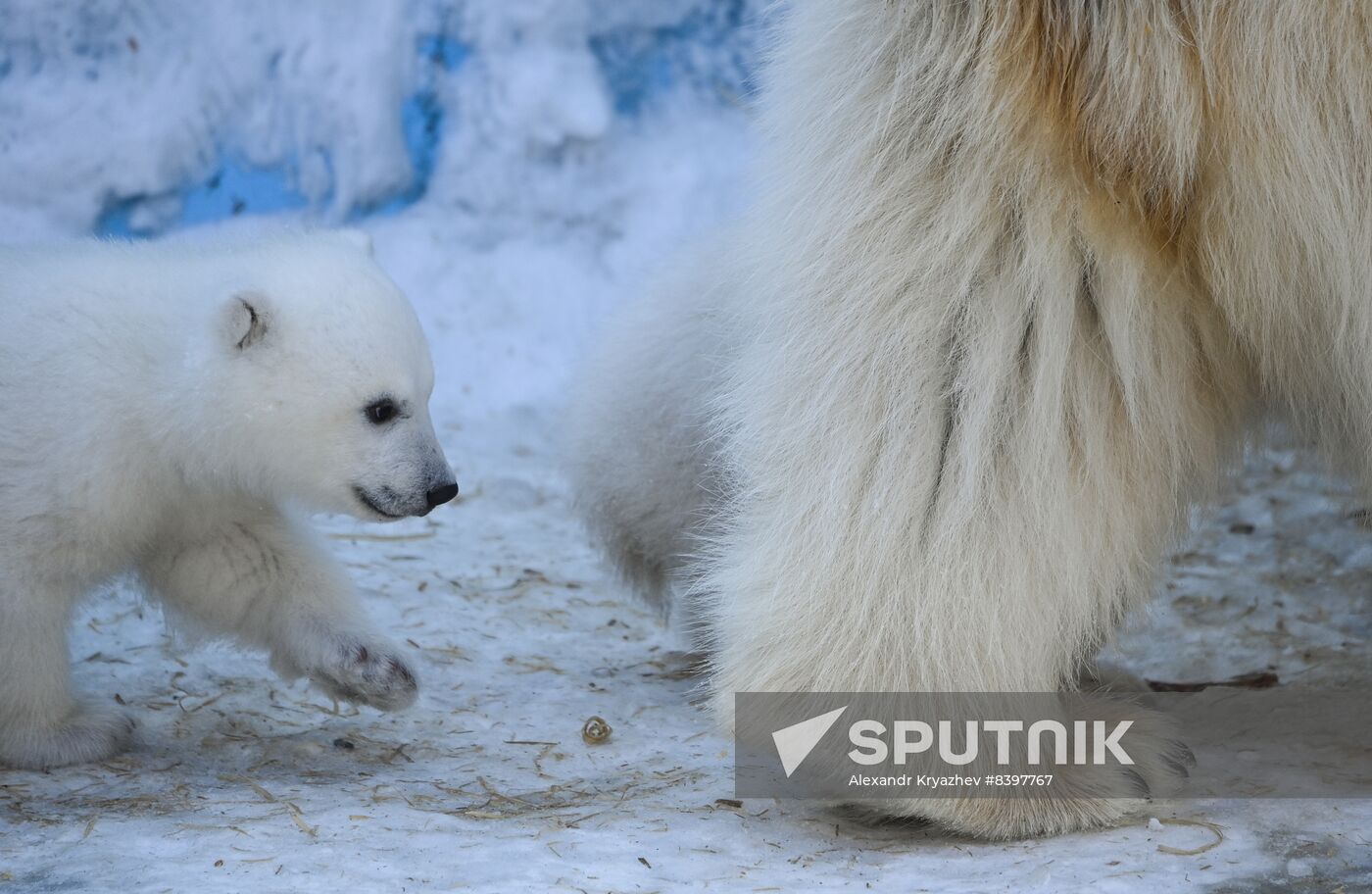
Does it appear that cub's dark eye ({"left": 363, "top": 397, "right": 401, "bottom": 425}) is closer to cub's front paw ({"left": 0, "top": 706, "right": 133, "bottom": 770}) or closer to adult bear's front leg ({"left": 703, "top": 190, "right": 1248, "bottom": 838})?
cub's front paw ({"left": 0, "top": 706, "right": 133, "bottom": 770})

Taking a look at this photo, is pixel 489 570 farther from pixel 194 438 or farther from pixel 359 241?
pixel 194 438

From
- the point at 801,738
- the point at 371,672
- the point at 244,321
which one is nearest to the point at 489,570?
the point at 371,672

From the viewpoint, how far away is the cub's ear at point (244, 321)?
8.18 feet

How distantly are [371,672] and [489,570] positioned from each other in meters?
1.16

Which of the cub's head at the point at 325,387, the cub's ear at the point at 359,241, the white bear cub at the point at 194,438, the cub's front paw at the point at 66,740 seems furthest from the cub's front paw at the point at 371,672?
the cub's ear at the point at 359,241

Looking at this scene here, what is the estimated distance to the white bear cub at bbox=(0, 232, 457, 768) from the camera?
2477 mm

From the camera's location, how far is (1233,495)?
13.5 ft

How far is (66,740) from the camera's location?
2.53 metres

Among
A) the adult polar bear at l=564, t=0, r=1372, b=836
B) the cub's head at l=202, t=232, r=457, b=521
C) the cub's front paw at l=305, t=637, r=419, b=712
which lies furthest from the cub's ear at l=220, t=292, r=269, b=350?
the adult polar bear at l=564, t=0, r=1372, b=836

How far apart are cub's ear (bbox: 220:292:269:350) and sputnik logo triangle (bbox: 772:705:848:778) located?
1113 mm

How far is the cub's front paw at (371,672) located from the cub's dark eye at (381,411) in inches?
15.4

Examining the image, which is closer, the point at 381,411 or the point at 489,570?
the point at 381,411

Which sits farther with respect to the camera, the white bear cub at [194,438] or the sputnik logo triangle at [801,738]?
the white bear cub at [194,438]

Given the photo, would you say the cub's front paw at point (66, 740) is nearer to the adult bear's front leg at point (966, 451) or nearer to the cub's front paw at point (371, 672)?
the cub's front paw at point (371, 672)
